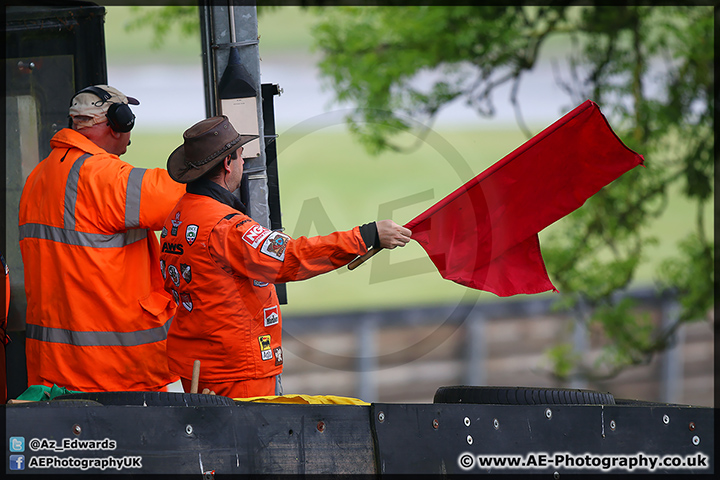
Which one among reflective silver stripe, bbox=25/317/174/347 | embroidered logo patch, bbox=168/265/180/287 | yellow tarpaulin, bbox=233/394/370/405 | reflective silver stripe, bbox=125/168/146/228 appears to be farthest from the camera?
reflective silver stripe, bbox=25/317/174/347

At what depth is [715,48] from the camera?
8.62m

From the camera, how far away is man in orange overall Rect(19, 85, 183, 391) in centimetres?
423

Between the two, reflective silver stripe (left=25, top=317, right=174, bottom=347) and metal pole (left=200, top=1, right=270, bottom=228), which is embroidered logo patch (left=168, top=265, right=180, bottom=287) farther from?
metal pole (left=200, top=1, right=270, bottom=228)

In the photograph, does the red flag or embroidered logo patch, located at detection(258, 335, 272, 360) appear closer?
embroidered logo patch, located at detection(258, 335, 272, 360)

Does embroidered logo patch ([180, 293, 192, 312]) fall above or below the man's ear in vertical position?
below

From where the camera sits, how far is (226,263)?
3.83m

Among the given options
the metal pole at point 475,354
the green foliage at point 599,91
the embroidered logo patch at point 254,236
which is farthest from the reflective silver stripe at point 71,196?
the metal pole at point 475,354

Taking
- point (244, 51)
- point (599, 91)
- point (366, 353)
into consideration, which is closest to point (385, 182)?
point (599, 91)

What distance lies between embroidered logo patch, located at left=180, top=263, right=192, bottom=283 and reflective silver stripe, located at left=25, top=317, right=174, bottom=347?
0.64m

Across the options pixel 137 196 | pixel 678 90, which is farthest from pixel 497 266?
pixel 678 90

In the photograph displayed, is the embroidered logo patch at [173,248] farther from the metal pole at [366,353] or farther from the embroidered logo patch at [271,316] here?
the metal pole at [366,353]

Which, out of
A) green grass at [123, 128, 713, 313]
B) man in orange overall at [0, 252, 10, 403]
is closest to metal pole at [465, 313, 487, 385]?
green grass at [123, 128, 713, 313]
